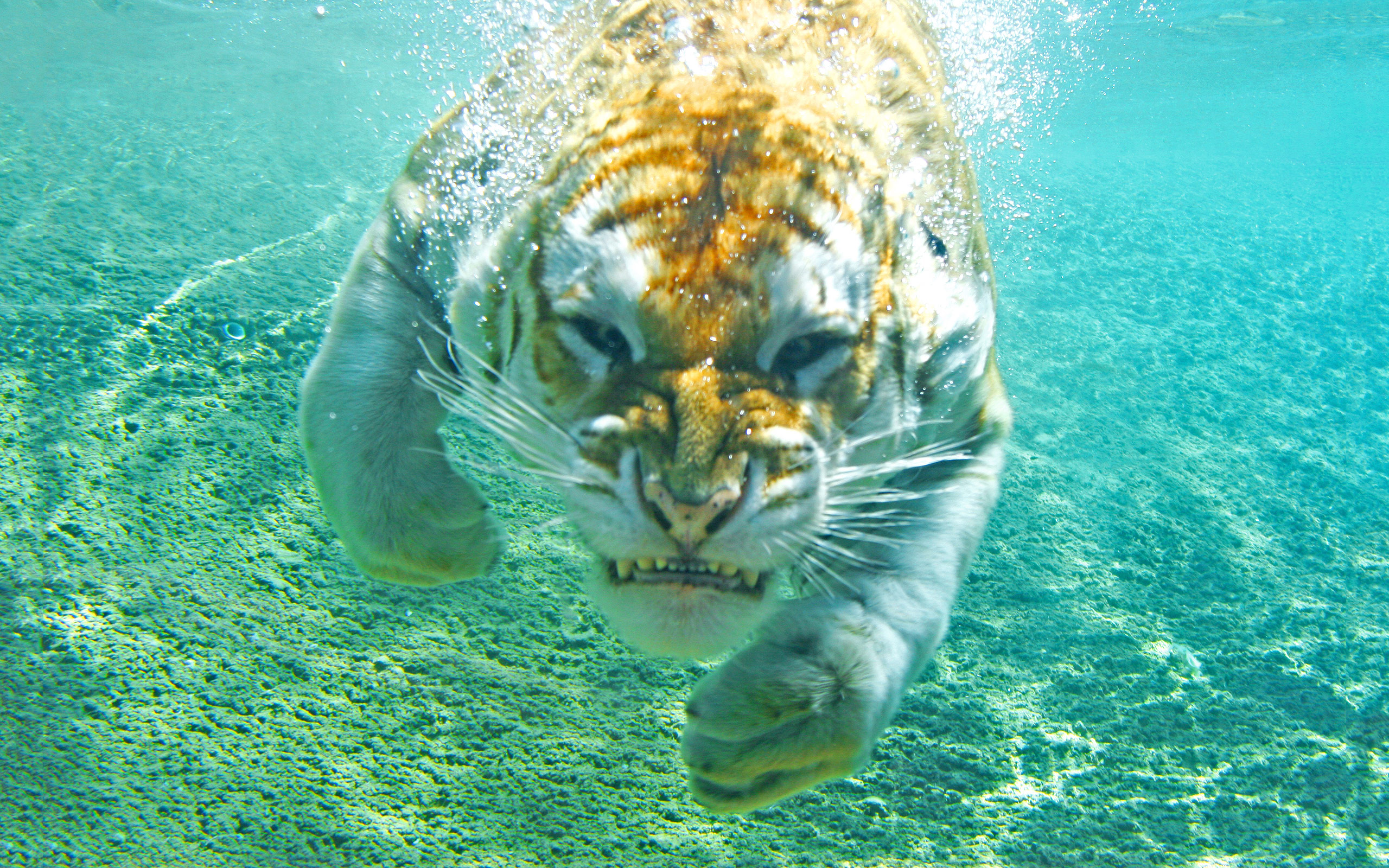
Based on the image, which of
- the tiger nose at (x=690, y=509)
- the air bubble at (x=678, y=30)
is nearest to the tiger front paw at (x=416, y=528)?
the tiger nose at (x=690, y=509)

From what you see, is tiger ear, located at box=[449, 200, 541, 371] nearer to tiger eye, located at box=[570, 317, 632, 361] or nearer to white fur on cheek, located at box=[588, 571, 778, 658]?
tiger eye, located at box=[570, 317, 632, 361]

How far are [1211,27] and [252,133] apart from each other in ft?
76.4

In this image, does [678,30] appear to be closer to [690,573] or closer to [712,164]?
[712,164]

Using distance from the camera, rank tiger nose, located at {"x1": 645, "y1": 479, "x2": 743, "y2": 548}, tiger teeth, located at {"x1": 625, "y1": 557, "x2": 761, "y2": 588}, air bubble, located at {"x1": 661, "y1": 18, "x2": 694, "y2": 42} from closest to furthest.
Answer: tiger nose, located at {"x1": 645, "y1": 479, "x2": 743, "y2": 548} → tiger teeth, located at {"x1": 625, "y1": 557, "x2": 761, "y2": 588} → air bubble, located at {"x1": 661, "y1": 18, "x2": 694, "y2": 42}

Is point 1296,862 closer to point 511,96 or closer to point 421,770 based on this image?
point 421,770

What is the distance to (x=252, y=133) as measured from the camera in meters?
9.85

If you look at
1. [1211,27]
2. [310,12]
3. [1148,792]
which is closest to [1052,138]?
[1211,27]

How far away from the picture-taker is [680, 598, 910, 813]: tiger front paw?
158 centimetres

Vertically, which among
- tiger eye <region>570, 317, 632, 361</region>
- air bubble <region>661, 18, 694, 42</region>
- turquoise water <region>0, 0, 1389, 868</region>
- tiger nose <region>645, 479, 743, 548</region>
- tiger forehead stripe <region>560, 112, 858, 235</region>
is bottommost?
turquoise water <region>0, 0, 1389, 868</region>

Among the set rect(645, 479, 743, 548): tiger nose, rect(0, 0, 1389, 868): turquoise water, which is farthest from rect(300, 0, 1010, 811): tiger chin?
rect(0, 0, 1389, 868): turquoise water

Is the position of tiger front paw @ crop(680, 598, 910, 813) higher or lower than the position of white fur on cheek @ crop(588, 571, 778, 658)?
lower

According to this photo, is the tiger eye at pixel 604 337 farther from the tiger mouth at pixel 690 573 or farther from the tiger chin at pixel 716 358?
the tiger mouth at pixel 690 573

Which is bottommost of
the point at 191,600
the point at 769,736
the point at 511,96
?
the point at 191,600

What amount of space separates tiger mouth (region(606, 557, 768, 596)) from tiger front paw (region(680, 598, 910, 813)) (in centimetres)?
18
